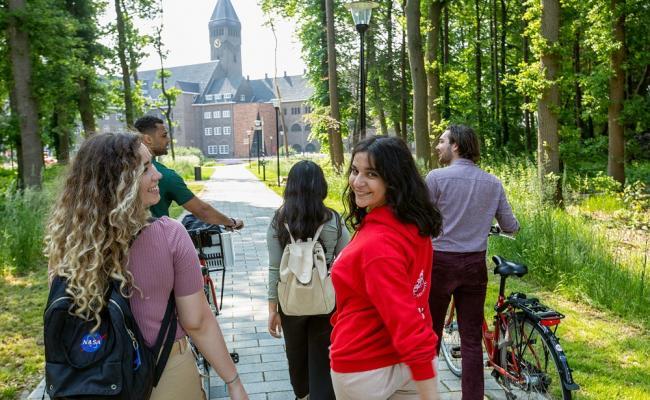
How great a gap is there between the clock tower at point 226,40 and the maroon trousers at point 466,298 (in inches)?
4172

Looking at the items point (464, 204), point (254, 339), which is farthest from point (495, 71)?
point (464, 204)

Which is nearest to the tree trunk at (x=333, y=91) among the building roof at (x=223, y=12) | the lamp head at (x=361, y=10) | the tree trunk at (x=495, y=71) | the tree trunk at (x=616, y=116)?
the tree trunk at (x=495, y=71)

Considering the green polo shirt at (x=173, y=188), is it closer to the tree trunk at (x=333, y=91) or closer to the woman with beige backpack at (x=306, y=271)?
the woman with beige backpack at (x=306, y=271)

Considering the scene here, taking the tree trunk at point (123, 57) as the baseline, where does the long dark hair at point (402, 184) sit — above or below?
below

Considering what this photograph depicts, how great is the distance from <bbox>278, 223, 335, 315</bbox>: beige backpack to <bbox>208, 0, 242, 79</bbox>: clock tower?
106139 millimetres

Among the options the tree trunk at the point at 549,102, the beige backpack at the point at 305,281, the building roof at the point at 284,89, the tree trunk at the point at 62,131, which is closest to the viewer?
the beige backpack at the point at 305,281

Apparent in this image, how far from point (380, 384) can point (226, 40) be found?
10983cm

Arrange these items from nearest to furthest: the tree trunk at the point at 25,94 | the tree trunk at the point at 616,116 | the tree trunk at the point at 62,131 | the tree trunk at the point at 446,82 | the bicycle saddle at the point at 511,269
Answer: the bicycle saddle at the point at 511,269, the tree trunk at the point at 25,94, the tree trunk at the point at 616,116, the tree trunk at the point at 62,131, the tree trunk at the point at 446,82

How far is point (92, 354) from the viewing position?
1.87 metres

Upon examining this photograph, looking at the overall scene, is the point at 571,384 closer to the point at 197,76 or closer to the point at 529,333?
the point at 529,333

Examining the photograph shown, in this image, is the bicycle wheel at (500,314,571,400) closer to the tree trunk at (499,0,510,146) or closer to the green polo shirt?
the green polo shirt

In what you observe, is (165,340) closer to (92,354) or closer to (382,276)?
(92,354)

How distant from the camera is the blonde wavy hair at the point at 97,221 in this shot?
6.41 feet

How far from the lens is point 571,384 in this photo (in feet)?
11.2
